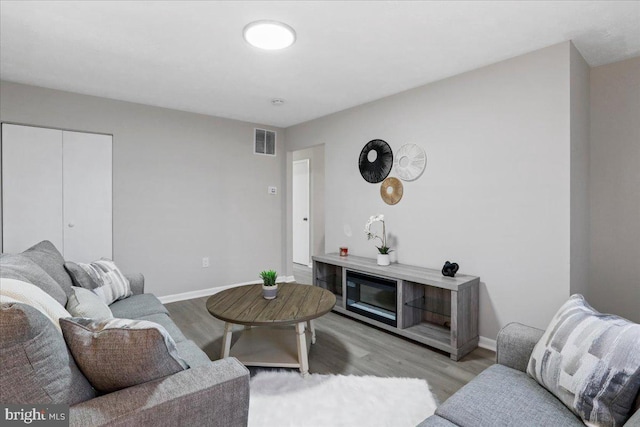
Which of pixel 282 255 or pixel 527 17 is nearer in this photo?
pixel 527 17

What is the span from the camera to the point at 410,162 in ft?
10.7

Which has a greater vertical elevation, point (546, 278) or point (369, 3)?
point (369, 3)

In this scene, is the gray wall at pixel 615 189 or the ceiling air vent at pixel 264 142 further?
the ceiling air vent at pixel 264 142

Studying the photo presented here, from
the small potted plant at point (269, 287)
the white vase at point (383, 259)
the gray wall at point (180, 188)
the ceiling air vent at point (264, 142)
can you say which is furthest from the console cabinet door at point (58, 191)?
the white vase at point (383, 259)

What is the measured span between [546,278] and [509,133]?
3.77 feet

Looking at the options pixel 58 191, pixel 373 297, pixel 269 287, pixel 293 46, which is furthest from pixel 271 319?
pixel 58 191

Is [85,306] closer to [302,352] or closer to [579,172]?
[302,352]

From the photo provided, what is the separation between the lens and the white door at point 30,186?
10.1 ft

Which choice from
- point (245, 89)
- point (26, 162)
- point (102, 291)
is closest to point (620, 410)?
point (102, 291)

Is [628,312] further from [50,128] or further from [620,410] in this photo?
[50,128]

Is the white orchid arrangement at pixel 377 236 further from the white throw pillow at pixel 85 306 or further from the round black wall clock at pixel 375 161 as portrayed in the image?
the white throw pillow at pixel 85 306

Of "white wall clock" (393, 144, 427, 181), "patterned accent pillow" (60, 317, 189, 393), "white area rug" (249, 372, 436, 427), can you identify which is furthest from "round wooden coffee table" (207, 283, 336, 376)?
"white wall clock" (393, 144, 427, 181)

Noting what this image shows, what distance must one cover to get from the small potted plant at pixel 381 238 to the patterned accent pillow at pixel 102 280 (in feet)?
7.54

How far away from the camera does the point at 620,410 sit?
108 centimetres
